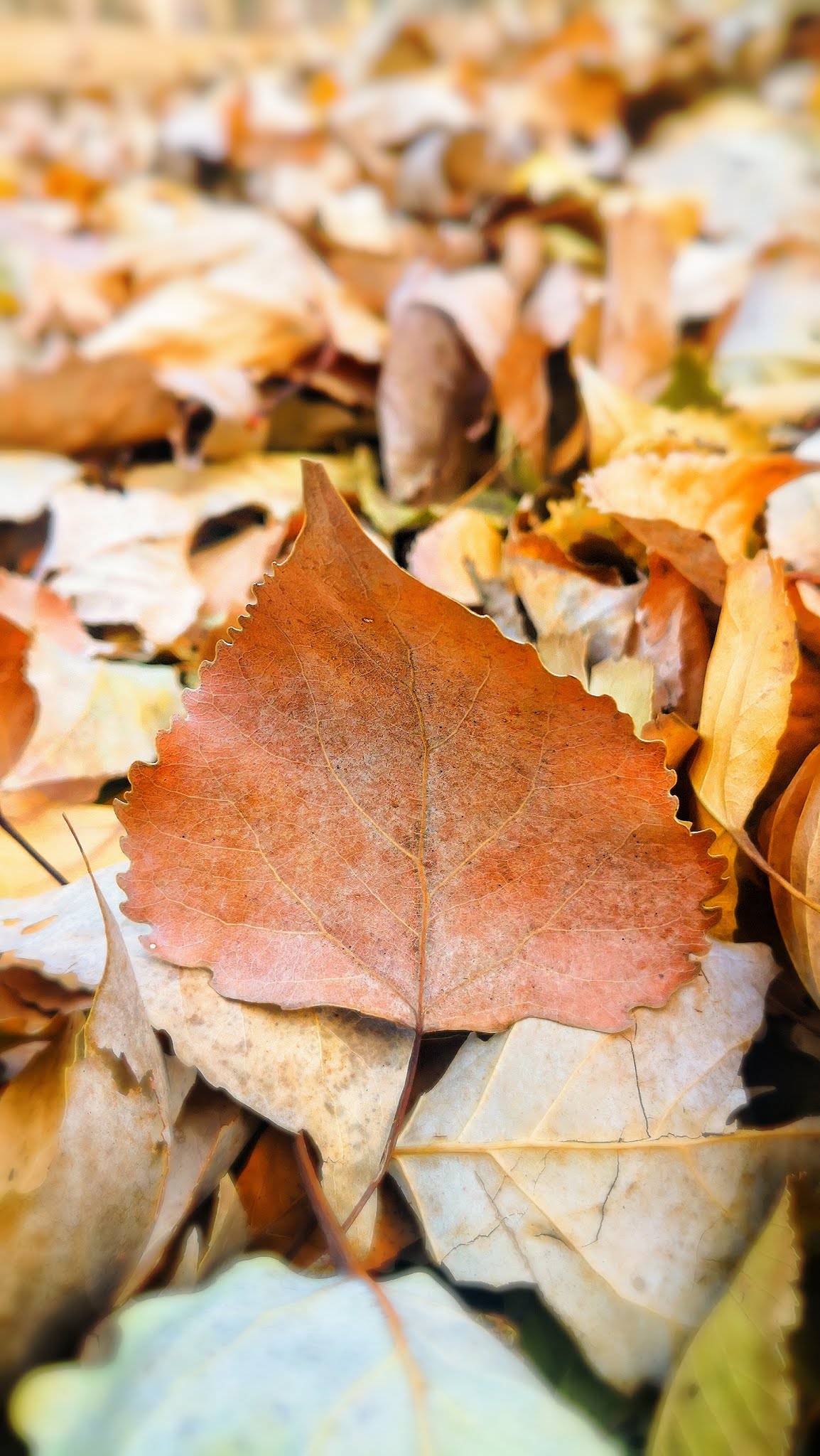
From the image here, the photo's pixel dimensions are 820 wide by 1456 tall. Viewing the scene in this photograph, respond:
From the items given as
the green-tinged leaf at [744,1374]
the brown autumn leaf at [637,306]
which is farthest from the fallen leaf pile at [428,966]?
the brown autumn leaf at [637,306]

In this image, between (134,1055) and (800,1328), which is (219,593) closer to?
(134,1055)

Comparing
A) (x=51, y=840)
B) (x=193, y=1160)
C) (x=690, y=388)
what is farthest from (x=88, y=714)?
(x=690, y=388)

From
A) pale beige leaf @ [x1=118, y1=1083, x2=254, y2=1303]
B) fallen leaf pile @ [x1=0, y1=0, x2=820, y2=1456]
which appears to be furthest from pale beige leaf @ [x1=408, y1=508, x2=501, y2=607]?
pale beige leaf @ [x1=118, y1=1083, x2=254, y2=1303]

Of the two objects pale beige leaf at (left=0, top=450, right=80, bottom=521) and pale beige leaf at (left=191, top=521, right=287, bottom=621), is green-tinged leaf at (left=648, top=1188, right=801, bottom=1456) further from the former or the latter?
pale beige leaf at (left=0, top=450, right=80, bottom=521)

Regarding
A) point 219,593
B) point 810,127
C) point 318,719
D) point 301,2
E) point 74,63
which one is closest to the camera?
point 318,719

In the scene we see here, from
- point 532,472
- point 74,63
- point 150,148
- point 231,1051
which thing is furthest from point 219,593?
point 74,63

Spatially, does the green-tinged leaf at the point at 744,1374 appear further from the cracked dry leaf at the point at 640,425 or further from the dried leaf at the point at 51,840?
the cracked dry leaf at the point at 640,425

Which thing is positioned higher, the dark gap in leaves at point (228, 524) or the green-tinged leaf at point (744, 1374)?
the dark gap in leaves at point (228, 524)
